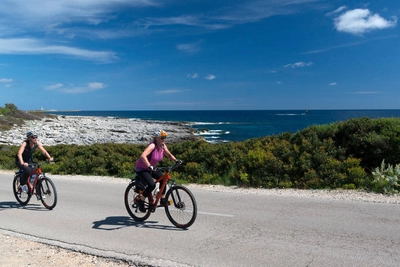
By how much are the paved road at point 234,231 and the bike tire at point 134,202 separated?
0.15m

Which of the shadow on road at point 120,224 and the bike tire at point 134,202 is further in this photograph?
the bike tire at point 134,202

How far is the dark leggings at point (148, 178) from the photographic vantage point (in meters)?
7.02

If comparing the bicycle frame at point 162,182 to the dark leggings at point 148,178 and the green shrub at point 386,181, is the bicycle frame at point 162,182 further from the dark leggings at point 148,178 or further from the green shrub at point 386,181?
the green shrub at point 386,181

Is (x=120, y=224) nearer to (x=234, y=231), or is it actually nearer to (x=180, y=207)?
(x=180, y=207)

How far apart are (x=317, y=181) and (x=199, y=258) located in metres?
6.29

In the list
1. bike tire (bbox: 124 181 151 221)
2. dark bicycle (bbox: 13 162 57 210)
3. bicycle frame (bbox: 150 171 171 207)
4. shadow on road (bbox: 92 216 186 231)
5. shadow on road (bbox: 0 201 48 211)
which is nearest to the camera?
bicycle frame (bbox: 150 171 171 207)

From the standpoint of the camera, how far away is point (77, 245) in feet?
20.7

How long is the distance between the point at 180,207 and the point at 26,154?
4752mm

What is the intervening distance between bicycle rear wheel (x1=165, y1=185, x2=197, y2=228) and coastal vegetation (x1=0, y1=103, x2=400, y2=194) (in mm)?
4908

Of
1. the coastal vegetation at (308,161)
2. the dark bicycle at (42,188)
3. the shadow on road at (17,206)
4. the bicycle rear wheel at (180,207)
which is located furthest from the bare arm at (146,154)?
the coastal vegetation at (308,161)

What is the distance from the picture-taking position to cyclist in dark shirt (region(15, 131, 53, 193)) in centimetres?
895

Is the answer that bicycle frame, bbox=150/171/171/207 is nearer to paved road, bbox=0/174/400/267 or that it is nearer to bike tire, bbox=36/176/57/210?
paved road, bbox=0/174/400/267

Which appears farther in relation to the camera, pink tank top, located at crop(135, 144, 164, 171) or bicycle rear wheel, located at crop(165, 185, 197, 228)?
pink tank top, located at crop(135, 144, 164, 171)

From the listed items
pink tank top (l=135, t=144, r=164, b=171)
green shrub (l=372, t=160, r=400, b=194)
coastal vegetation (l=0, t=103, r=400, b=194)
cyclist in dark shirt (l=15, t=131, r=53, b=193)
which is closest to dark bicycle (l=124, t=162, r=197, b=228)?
pink tank top (l=135, t=144, r=164, b=171)
